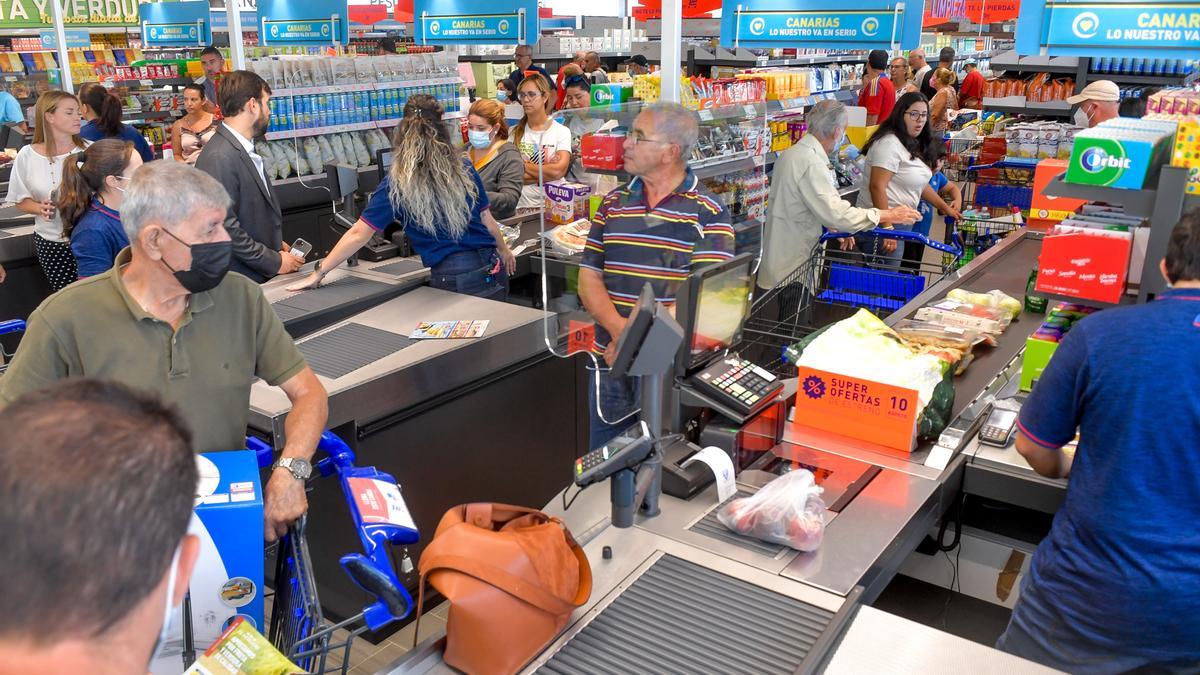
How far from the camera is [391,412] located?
3.51 meters

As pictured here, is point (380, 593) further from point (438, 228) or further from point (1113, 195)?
point (438, 228)

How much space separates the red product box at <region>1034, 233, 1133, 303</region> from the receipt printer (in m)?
2.42

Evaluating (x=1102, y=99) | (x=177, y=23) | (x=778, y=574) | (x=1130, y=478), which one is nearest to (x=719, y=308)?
(x=778, y=574)

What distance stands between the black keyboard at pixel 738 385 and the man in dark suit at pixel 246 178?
2467 mm

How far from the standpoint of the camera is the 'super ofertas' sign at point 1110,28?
3561 millimetres

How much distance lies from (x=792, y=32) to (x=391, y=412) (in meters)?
3.67

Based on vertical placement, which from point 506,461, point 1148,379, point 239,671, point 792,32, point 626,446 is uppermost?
point 792,32

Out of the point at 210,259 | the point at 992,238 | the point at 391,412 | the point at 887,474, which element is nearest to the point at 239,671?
the point at 210,259

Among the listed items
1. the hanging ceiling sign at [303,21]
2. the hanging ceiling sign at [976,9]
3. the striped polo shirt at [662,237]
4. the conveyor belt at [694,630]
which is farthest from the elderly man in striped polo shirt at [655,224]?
the hanging ceiling sign at [976,9]

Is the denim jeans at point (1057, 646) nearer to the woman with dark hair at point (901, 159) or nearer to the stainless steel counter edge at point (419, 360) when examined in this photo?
the stainless steel counter edge at point (419, 360)

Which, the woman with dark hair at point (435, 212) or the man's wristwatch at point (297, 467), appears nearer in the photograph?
the man's wristwatch at point (297, 467)

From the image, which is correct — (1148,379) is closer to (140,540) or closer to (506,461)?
(140,540)

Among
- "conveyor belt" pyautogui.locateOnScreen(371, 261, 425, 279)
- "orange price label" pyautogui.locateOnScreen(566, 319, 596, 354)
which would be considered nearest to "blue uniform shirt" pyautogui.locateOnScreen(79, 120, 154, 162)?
"conveyor belt" pyautogui.locateOnScreen(371, 261, 425, 279)

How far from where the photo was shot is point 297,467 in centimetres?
234
